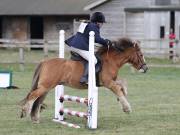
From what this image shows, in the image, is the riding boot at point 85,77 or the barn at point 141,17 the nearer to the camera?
the riding boot at point 85,77

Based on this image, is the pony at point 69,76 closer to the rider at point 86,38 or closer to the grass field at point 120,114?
the rider at point 86,38

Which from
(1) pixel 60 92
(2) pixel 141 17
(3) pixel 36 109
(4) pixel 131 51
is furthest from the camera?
(2) pixel 141 17

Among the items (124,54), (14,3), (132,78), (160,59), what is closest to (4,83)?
(132,78)

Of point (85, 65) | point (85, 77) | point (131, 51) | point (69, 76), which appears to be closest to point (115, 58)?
point (131, 51)

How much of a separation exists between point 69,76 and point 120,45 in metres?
1.35

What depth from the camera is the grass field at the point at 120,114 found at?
12289mm

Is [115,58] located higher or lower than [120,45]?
lower

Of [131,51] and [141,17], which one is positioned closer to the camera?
[131,51]

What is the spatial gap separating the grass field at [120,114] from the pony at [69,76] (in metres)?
0.46

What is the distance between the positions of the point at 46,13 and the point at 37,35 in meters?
4.53

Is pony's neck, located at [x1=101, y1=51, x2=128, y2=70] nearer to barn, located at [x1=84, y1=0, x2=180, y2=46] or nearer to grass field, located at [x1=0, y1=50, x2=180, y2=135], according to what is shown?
grass field, located at [x1=0, y1=50, x2=180, y2=135]

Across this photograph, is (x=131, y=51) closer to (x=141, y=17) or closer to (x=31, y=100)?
(x=31, y=100)

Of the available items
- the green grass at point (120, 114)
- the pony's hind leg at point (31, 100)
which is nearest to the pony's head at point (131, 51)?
the green grass at point (120, 114)

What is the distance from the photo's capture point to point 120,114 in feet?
48.9
